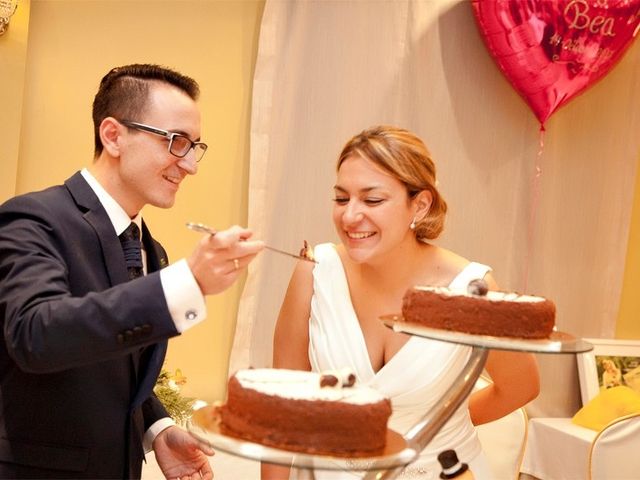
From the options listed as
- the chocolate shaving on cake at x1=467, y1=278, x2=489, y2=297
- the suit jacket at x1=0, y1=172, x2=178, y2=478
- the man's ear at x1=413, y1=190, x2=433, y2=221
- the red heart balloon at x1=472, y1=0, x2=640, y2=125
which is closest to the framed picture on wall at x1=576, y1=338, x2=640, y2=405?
the red heart balloon at x1=472, y1=0, x2=640, y2=125

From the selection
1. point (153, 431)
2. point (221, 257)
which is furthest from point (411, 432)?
point (153, 431)

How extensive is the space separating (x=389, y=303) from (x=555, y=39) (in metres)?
2.08

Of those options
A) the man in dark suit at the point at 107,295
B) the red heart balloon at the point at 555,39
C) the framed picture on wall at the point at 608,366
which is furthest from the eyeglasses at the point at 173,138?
the framed picture on wall at the point at 608,366

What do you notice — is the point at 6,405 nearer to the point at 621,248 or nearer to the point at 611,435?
the point at 611,435

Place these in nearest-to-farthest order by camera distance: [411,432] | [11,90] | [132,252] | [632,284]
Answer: [411,432], [132,252], [11,90], [632,284]

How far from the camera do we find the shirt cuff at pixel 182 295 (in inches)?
65.7

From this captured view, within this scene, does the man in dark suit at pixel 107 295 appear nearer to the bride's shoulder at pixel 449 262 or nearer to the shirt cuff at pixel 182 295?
the shirt cuff at pixel 182 295

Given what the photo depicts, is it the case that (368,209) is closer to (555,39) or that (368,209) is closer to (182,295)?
(182,295)

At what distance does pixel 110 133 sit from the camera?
2.26 meters

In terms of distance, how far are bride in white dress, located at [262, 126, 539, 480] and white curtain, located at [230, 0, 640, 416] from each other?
1466 mm

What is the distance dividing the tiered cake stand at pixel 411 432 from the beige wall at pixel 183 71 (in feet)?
7.90

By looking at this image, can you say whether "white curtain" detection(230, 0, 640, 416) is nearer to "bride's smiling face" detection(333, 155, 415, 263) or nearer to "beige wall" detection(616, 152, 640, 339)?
"beige wall" detection(616, 152, 640, 339)

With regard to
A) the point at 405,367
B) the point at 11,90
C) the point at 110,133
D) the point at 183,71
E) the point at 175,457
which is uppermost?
the point at 183,71

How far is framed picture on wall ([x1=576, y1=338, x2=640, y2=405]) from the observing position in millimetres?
4859
